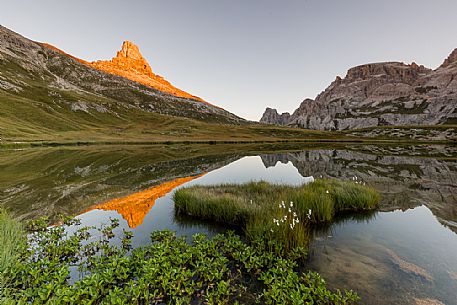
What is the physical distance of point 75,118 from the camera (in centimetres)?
12300

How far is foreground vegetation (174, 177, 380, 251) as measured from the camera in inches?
439

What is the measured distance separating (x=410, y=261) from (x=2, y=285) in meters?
16.2

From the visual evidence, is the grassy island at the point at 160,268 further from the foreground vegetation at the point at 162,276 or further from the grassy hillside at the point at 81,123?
the grassy hillside at the point at 81,123

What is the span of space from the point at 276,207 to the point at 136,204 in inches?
502

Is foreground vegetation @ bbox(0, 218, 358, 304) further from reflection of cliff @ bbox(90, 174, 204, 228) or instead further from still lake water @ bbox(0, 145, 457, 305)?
reflection of cliff @ bbox(90, 174, 204, 228)

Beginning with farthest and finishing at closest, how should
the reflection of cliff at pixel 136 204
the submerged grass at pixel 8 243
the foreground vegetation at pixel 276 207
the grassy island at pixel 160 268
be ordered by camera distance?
the reflection of cliff at pixel 136 204 → the foreground vegetation at pixel 276 207 → the submerged grass at pixel 8 243 → the grassy island at pixel 160 268

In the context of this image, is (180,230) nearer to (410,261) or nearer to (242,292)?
(242,292)

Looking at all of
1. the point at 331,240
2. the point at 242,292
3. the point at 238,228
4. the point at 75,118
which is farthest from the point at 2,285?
the point at 75,118

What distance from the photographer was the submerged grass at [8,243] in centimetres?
822

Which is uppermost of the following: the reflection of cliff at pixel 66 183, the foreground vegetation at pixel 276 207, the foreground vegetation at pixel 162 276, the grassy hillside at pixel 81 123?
the grassy hillside at pixel 81 123

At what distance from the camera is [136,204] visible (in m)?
19.6

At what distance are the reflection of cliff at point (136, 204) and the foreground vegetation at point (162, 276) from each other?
4472 millimetres

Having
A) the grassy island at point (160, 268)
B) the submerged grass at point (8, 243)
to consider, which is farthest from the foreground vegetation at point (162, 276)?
the submerged grass at point (8, 243)

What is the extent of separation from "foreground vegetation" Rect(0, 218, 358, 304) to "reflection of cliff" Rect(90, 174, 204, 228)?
4472mm
